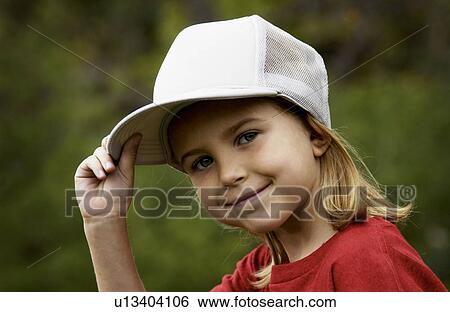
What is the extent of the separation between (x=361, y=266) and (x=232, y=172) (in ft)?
0.93

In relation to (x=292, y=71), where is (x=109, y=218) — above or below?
below

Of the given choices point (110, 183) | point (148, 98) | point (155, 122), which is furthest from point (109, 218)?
point (148, 98)

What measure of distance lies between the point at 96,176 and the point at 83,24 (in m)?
8.16

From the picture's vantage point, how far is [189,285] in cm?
514

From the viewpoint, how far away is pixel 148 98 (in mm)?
5754

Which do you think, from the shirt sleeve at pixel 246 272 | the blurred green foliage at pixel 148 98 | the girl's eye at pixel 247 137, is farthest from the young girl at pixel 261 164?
the blurred green foliage at pixel 148 98

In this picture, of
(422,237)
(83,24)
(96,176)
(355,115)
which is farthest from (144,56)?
(96,176)

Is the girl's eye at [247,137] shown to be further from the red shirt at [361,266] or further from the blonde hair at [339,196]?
the red shirt at [361,266]

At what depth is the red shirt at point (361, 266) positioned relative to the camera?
145 centimetres

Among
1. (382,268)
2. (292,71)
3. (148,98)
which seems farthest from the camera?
(148,98)

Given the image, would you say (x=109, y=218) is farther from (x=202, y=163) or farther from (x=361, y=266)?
(x=361, y=266)

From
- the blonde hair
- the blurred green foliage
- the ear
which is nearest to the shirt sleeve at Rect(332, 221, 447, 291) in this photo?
the blonde hair

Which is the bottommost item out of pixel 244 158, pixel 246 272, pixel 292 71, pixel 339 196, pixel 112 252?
pixel 246 272
